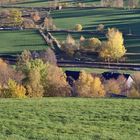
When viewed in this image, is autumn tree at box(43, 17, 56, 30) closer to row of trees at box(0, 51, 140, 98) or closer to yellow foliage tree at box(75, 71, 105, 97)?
row of trees at box(0, 51, 140, 98)

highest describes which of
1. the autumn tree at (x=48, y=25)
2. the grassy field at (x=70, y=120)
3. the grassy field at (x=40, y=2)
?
the grassy field at (x=40, y=2)

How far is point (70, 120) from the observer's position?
14.3m

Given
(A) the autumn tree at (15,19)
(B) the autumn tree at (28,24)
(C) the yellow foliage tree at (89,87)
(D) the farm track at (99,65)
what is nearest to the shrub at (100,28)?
(B) the autumn tree at (28,24)

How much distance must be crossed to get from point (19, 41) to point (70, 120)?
6310cm

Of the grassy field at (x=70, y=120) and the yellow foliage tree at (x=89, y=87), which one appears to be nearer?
the grassy field at (x=70, y=120)

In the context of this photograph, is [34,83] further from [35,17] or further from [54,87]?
[35,17]

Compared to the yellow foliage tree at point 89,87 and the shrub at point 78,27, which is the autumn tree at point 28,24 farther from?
the yellow foliage tree at point 89,87

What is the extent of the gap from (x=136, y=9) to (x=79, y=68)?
60234mm

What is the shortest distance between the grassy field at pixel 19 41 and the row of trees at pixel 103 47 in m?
5.04

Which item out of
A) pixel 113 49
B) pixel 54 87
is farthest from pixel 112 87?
pixel 113 49

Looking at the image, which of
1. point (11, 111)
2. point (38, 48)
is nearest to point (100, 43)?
point (38, 48)

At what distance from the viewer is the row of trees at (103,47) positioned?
64944 millimetres

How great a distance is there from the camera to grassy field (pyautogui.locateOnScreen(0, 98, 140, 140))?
496 inches

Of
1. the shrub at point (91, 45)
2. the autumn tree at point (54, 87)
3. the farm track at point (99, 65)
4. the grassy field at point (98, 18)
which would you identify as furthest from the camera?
the grassy field at point (98, 18)
